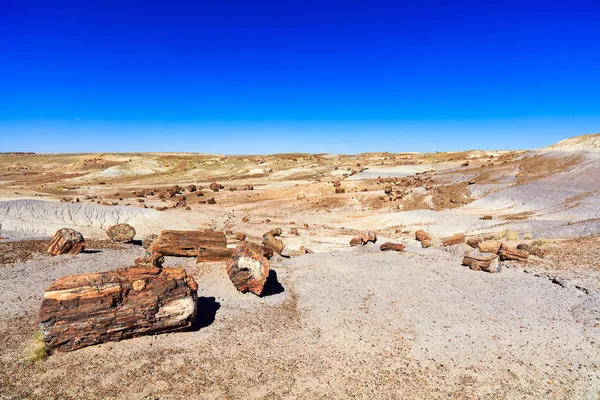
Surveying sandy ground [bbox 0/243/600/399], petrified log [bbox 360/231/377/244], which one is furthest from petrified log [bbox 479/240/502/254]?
petrified log [bbox 360/231/377/244]

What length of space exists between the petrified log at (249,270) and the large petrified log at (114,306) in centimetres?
289

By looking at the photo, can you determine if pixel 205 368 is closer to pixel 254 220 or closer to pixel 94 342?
pixel 94 342

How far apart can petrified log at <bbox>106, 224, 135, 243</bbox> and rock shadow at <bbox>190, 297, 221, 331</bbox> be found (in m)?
10.3

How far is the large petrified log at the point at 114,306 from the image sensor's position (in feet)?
27.4

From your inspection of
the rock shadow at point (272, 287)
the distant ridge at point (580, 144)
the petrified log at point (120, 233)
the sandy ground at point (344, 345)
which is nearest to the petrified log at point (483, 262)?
the sandy ground at point (344, 345)

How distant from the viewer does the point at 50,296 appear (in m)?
8.40

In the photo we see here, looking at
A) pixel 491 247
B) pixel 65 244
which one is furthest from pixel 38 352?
pixel 491 247

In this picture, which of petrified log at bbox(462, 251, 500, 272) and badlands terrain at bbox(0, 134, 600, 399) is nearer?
badlands terrain at bbox(0, 134, 600, 399)

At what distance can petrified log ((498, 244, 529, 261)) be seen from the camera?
16.1 metres

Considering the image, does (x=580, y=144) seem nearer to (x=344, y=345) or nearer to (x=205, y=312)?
(x=344, y=345)

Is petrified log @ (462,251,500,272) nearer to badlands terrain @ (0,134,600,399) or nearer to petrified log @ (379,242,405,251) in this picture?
badlands terrain @ (0,134,600,399)

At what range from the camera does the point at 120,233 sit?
64.9 feet

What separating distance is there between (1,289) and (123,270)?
19.1 feet

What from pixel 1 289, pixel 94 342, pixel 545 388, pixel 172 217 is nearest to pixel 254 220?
pixel 172 217
